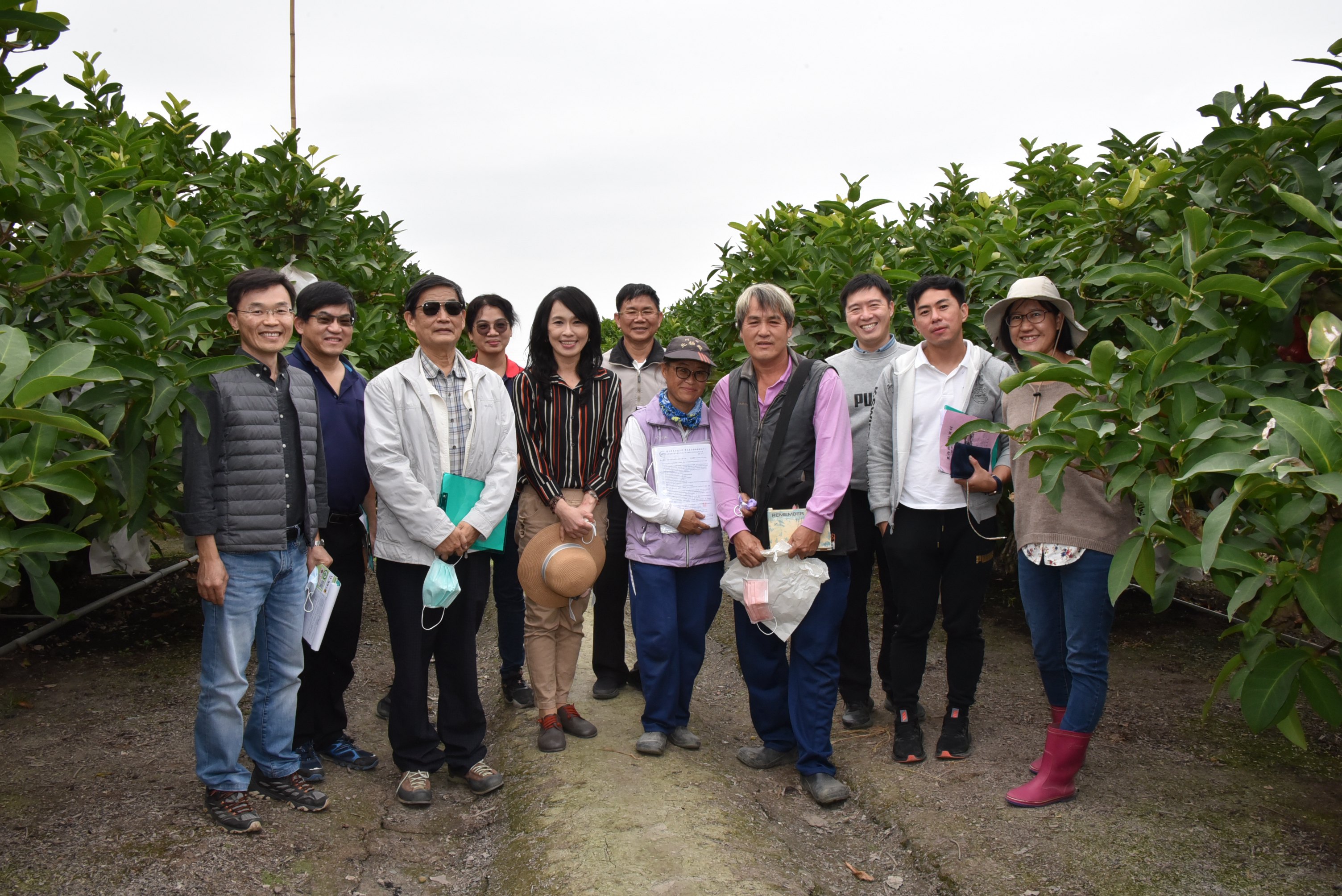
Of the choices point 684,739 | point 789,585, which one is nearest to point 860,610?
point 789,585

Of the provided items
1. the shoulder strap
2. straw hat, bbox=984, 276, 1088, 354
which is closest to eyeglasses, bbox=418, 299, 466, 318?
the shoulder strap

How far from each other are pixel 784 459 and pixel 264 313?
6.82ft

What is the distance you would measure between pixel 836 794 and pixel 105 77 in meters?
6.38

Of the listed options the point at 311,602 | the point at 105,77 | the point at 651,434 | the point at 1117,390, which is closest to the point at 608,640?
the point at 651,434

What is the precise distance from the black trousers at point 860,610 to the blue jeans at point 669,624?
0.72 meters

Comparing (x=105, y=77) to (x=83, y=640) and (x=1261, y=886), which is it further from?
(x=1261, y=886)

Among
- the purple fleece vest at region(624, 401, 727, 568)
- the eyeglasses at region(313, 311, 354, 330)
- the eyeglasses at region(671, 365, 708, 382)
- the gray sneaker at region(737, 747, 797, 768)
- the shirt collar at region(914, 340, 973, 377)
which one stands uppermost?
the eyeglasses at region(313, 311, 354, 330)

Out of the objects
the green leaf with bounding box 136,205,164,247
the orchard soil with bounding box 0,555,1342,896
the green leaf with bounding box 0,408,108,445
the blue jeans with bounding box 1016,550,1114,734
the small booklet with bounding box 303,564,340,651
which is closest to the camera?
the green leaf with bounding box 0,408,108,445

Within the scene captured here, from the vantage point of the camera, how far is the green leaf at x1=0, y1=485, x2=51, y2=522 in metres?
2.29

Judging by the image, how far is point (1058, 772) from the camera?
3.60m

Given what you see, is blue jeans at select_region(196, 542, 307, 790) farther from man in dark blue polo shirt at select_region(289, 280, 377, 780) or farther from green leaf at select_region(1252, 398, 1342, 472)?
green leaf at select_region(1252, 398, 1342, 472)

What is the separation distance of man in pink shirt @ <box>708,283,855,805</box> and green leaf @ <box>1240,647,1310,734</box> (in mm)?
1507

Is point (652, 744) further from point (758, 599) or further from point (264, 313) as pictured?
point (264, 313)

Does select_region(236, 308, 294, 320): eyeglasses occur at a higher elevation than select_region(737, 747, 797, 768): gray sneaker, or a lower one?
higher
